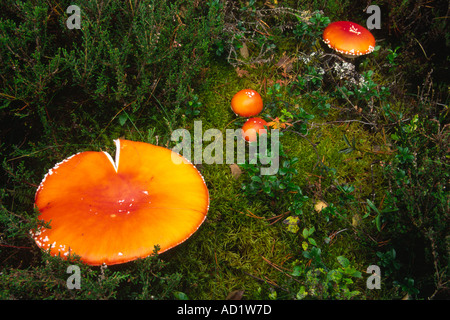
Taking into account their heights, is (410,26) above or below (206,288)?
above

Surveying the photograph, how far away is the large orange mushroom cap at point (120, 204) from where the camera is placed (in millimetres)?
2021

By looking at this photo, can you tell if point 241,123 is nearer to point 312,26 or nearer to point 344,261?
point 312,26

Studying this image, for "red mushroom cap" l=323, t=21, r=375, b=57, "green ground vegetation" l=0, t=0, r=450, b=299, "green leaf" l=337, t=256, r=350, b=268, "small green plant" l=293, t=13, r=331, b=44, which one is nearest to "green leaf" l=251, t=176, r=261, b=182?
"green ground vegetation" l=0, t=0, r=450, b=299

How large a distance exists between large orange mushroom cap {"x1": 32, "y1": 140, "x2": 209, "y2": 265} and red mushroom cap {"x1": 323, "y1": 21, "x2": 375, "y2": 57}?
2.21m

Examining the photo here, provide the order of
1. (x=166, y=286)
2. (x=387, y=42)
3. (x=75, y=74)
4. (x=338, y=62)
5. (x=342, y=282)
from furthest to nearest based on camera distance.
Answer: (x=387, y=42)
(x=338, y=62)
(x=75, y=74)
(x=342, y=282)
(x=166, y=286)

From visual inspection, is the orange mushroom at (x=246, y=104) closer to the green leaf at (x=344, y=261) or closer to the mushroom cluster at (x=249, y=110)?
the mushroom cluster at (x=249, y=110)

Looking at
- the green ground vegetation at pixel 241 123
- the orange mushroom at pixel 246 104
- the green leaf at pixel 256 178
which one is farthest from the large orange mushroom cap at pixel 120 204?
the orange mushroom at pixel 246 104

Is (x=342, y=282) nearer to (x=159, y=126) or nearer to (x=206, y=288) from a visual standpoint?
(x=206, y=288)

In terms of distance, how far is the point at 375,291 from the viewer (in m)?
2.47

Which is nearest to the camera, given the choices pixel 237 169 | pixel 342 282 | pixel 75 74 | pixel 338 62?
pixel 342 282

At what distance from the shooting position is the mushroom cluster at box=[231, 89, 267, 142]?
304 centimetres

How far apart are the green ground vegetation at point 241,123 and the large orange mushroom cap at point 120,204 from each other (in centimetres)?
13

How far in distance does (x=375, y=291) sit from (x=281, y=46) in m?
2.86
